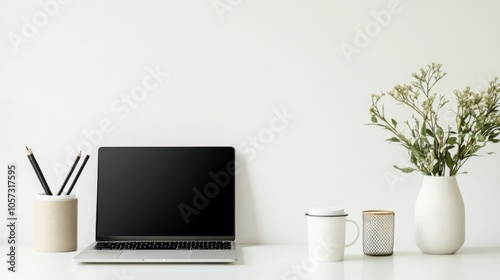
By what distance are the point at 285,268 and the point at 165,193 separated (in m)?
0.42

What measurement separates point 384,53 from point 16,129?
100 cm

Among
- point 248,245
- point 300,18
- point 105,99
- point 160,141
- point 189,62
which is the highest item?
point 300,18

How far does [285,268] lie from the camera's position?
4.46 feet

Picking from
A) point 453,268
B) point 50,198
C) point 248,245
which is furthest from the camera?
point 248,245

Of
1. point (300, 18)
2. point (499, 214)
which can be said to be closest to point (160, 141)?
point (300, 18)

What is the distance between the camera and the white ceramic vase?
149 cm

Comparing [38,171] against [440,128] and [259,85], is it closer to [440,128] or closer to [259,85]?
[259,85]

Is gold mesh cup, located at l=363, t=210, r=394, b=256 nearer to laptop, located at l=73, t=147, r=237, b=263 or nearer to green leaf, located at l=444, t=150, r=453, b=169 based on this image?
green leaf, located at l=444, t=150, r=453, b=169

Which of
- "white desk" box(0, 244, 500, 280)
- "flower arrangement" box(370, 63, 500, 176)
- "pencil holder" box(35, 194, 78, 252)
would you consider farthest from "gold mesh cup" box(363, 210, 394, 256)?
"pencil holder" box(35, 194, 78, 252)

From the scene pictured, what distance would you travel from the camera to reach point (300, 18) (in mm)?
1664

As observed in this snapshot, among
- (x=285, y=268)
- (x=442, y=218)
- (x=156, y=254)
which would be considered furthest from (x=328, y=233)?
(x=156, y=254)

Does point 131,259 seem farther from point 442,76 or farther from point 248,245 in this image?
point 442,76

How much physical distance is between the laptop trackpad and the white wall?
0.25 m

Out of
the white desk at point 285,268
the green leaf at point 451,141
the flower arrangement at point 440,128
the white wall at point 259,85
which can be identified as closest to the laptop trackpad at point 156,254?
the white desk at point 285,268
